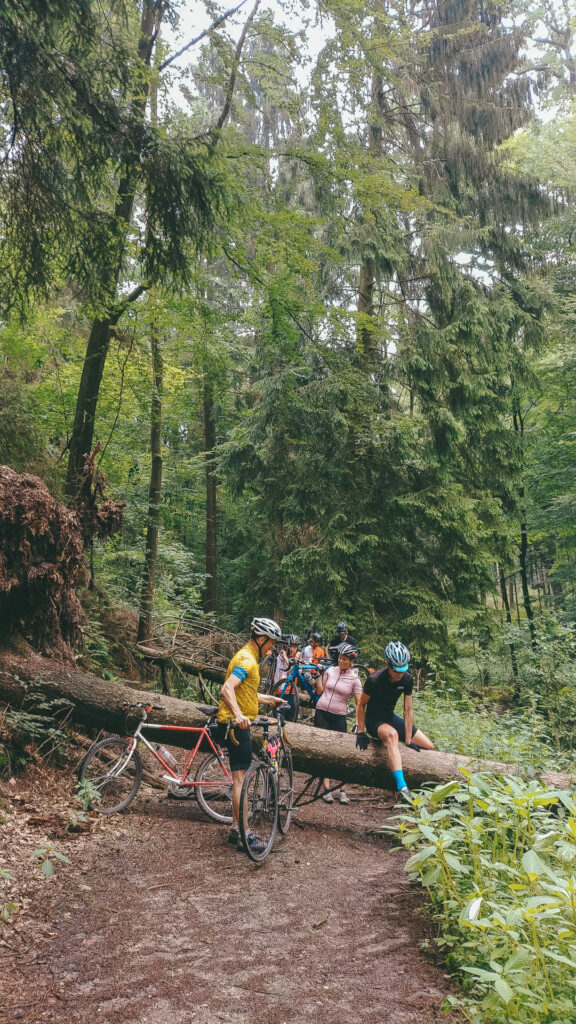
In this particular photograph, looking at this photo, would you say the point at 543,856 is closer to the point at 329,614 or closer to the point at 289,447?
the point at 329,614

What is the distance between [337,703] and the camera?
26.0 feet

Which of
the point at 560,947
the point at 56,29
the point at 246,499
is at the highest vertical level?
the point at 56,29

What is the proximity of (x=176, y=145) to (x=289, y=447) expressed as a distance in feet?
29.8

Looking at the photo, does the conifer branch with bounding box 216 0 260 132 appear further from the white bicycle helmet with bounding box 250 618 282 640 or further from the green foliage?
the green foliage

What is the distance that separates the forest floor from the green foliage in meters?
0.25

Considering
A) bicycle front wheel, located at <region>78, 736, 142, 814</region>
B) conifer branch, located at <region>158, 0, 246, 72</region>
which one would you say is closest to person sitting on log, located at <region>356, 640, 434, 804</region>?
bicycle front wheel, located at <region>78, 736, 142, 814</region>

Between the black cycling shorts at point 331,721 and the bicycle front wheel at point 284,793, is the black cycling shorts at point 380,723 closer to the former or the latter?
the bicycle front wheel at point 284,793

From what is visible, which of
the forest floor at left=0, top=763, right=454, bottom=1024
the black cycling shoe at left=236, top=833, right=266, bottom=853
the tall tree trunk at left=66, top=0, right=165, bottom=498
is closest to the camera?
the forest floor at left=0, top=763, right=454, bottom=1024

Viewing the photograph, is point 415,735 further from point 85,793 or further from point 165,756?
point 85,793

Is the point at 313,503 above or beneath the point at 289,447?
beneath

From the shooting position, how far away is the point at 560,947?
3.22 meters

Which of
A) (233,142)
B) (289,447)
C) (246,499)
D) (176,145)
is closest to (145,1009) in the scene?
(176,145)

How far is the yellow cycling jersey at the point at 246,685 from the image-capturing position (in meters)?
5.43

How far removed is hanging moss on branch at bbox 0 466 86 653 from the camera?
6.54 m
